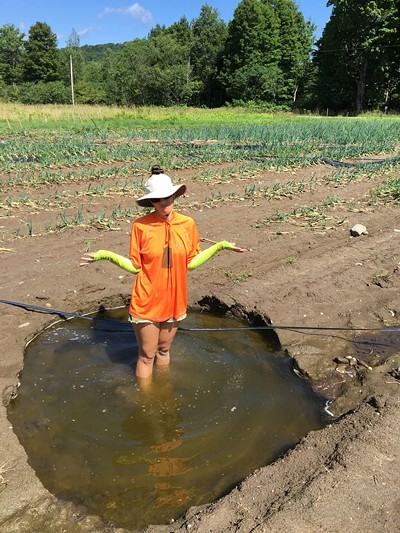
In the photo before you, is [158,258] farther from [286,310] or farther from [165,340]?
[286,310]

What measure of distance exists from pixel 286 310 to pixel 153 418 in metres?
1.93

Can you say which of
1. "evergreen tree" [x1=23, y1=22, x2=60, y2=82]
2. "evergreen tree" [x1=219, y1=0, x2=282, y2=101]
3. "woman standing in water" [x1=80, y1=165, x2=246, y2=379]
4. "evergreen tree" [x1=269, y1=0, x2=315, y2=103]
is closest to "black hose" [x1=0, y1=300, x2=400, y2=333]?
"woman standing in water" [x1=80, y1=165, x2=246, y2=379]

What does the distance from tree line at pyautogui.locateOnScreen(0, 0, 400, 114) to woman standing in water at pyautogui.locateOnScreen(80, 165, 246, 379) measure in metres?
42.0

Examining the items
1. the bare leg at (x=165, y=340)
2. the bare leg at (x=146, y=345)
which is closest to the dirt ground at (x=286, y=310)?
the bare leg at (x=146, y=345)

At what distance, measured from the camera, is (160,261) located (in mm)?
3062

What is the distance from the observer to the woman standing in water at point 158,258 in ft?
9.74

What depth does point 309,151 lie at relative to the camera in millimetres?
13602

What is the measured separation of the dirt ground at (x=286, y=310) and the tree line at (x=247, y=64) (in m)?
36.3

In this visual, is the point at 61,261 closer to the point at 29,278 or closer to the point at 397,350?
the point at 29,278

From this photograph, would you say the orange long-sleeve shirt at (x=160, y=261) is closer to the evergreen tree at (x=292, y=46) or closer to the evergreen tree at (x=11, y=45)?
the evergreen tree at (x=292, y=46)

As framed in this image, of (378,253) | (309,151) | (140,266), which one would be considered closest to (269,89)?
(309,151)

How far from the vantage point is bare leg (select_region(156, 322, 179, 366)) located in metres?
3.34

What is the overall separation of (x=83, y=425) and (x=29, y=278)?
2379 millimetres

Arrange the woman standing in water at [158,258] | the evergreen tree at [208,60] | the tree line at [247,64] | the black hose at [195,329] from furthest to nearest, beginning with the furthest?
the evergreen tree at [208,60] → the tree line at [247,64] → the black hose at [195,329] → the woman standing in water at [158,258]
